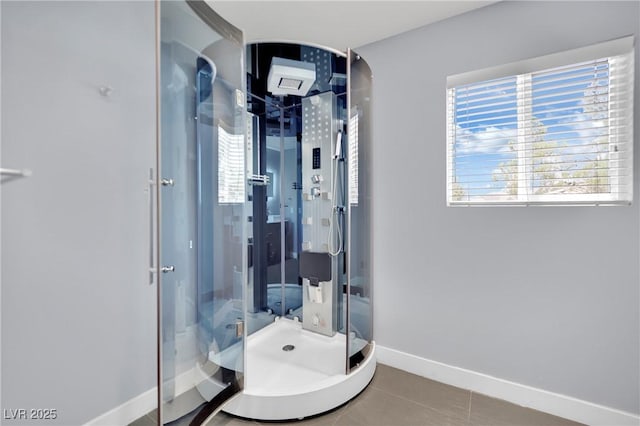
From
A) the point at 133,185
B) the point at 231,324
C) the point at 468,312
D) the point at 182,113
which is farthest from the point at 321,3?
the point at 468,312

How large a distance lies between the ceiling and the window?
468 millimetres

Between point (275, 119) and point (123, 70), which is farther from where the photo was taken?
point (275, 119)

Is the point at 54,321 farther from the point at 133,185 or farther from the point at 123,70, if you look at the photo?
the point at 123,70

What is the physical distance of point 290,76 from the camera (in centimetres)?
223

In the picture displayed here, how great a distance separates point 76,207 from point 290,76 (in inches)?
63.0

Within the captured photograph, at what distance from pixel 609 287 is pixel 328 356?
1789 mm

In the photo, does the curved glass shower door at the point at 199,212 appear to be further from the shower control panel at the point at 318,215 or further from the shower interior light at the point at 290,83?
the shower control panel at the point at 318,215

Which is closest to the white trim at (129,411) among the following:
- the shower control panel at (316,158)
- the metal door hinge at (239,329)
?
the metal door hinge at (239,329)

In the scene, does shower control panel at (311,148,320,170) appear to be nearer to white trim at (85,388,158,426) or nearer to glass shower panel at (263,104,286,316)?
glass shower panel at (263,104,286,316)

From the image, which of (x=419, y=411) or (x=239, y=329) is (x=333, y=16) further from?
(x=419, y=411)

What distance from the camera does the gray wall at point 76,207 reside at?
1.28m

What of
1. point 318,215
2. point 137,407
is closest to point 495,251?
point 318,215

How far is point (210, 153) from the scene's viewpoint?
158cm

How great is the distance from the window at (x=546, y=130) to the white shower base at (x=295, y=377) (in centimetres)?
143
